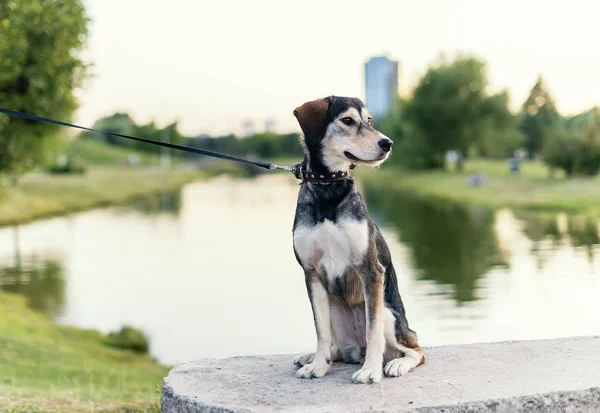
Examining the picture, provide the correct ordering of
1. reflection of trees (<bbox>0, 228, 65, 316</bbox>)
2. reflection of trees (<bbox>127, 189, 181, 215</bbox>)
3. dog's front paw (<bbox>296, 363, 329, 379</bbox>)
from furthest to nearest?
1. reflection of trees (<bbox>127, 189, 181, 215</bbox>)
2. reflection of trees (<bbox>0, 228, 65, 316</bbox>)
3. dog's front paw (<bbox>296, 363, 329, 379</bbox>)

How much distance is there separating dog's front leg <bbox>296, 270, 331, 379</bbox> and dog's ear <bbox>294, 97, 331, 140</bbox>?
111 cm

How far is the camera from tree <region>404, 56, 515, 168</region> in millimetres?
67250

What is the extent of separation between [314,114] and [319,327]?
65.4 inches

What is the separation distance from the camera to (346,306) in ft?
19.4

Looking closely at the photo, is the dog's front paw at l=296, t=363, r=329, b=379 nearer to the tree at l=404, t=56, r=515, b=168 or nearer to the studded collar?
the studded collar

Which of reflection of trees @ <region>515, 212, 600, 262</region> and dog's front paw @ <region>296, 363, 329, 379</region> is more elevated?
dog's front paw @ <region>296, 363, 329, 379</region>

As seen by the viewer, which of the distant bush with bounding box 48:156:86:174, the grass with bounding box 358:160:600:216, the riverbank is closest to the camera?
the grass with bounding box 358:160:600:216

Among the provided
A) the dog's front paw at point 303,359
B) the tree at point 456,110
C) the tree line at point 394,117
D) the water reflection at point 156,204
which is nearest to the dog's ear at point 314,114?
the dog's front paw at point 303,359

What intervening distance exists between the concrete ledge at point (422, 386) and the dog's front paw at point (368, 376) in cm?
5

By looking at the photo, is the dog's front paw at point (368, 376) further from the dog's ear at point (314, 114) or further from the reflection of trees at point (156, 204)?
the reflection of trees at point (156, 204)

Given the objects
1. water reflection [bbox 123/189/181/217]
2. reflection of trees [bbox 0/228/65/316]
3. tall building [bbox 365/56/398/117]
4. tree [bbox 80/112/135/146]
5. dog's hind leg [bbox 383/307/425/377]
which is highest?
tall building [bbox 365/56/398/117]

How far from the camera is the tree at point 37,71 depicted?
62.7 ft

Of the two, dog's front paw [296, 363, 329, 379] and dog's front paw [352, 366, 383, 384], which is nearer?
dog's front paw [352, 366, 383, 384]

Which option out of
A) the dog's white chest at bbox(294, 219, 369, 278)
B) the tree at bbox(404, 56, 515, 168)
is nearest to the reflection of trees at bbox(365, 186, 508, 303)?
the dog's white chest at bbox(294, 219, 369, 278)
